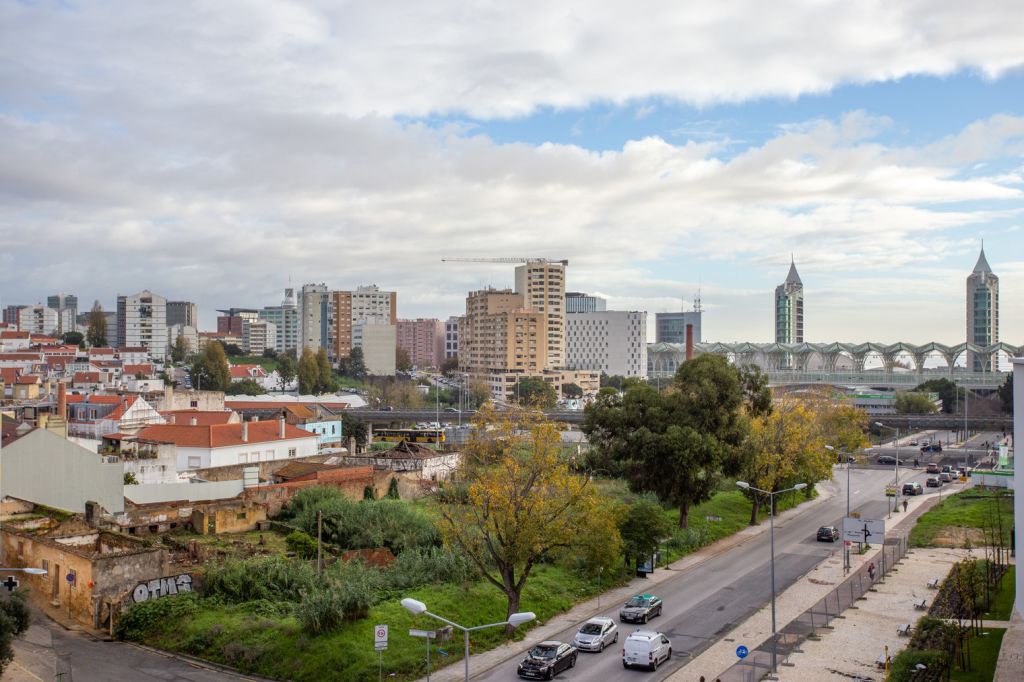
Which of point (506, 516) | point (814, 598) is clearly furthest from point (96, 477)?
point (814, 598)

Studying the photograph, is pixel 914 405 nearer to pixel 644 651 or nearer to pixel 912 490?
pixel 912 490

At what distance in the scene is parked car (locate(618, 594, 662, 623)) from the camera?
102ft

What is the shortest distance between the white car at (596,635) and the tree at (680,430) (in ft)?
54.7

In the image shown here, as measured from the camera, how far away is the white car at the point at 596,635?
27.9 metres

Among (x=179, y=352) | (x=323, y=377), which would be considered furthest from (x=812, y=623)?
(x=179, y=352)

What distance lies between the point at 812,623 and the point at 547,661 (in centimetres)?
1197

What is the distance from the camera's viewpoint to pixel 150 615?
29.6m

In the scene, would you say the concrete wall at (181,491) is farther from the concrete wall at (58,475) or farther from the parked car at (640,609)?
the parked car at (640,609)

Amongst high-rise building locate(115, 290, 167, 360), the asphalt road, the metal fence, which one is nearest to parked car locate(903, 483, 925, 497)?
the asphalt road

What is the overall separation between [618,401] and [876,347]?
159m

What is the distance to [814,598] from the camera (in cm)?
3538

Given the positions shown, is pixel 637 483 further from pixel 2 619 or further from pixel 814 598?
pixel 2 619

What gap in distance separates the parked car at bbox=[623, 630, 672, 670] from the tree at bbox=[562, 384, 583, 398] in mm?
146916

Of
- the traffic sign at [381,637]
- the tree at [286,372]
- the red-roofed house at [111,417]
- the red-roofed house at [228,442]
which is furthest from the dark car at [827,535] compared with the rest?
the tree at [286,372]
